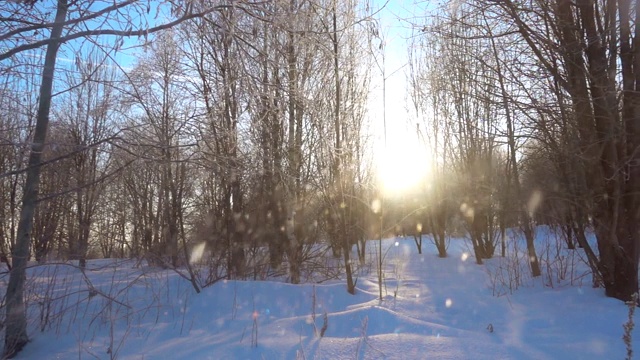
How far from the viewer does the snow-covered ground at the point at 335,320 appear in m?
4.00

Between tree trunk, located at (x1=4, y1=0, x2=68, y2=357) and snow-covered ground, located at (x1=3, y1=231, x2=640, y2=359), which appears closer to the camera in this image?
snow-covered ground, located at (x1=3, y1=231, x2=640, y2=359)

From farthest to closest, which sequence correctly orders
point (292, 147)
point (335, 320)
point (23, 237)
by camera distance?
point (292, 147), point (335, 320), point (23, 237)

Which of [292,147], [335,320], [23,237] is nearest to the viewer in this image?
[23,237]

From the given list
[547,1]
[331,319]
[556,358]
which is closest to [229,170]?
[331,319]

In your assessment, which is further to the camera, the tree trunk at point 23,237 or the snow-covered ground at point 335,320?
the tree trunk at point 23,237

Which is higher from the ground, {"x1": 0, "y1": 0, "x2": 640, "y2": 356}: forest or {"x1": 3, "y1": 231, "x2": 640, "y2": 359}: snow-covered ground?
{"x1": 0, "y1": 0, "x2": 640, "y2": 356}: forest

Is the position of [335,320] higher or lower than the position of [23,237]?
lower

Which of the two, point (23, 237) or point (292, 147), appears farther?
point (292, 147)

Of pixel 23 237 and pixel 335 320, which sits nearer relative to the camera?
pixel 23 237

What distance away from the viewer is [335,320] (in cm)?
497

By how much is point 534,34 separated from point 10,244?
7.80 meters

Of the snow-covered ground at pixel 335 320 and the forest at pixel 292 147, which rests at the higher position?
the forest at pixel 292 147

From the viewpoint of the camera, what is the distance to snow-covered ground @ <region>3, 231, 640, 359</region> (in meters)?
4.00

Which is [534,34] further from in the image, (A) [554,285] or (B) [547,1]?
(A) [554,285]
